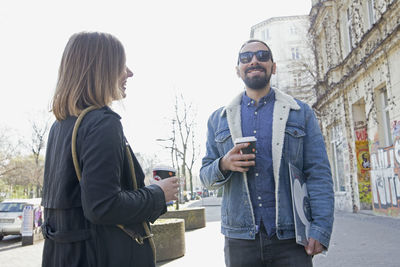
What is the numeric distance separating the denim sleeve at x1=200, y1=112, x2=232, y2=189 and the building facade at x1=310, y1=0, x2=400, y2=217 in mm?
9692

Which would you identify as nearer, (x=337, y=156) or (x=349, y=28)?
(x=349, y=28)

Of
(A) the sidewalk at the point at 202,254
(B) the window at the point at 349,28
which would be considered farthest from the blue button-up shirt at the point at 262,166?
(B) the window at the point at 349,28

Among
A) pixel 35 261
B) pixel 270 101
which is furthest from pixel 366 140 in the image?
pixel 270 101

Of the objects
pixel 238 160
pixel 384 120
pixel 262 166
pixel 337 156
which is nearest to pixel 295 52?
pixel 337 156

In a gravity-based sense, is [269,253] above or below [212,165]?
below

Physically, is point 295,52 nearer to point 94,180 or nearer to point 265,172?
point 265,172

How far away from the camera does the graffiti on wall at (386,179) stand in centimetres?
1140

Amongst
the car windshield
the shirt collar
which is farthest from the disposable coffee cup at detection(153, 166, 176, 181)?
the car windshield

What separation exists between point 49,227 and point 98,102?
24.9 inches

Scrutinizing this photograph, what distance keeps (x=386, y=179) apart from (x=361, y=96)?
375 centimetres

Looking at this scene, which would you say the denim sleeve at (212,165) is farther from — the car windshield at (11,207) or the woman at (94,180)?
the car windshield at (11,207)

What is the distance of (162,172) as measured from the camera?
2104mm

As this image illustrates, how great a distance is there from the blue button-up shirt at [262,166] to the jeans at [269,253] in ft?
0.23

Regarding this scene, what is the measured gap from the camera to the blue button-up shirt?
243 centimetres
